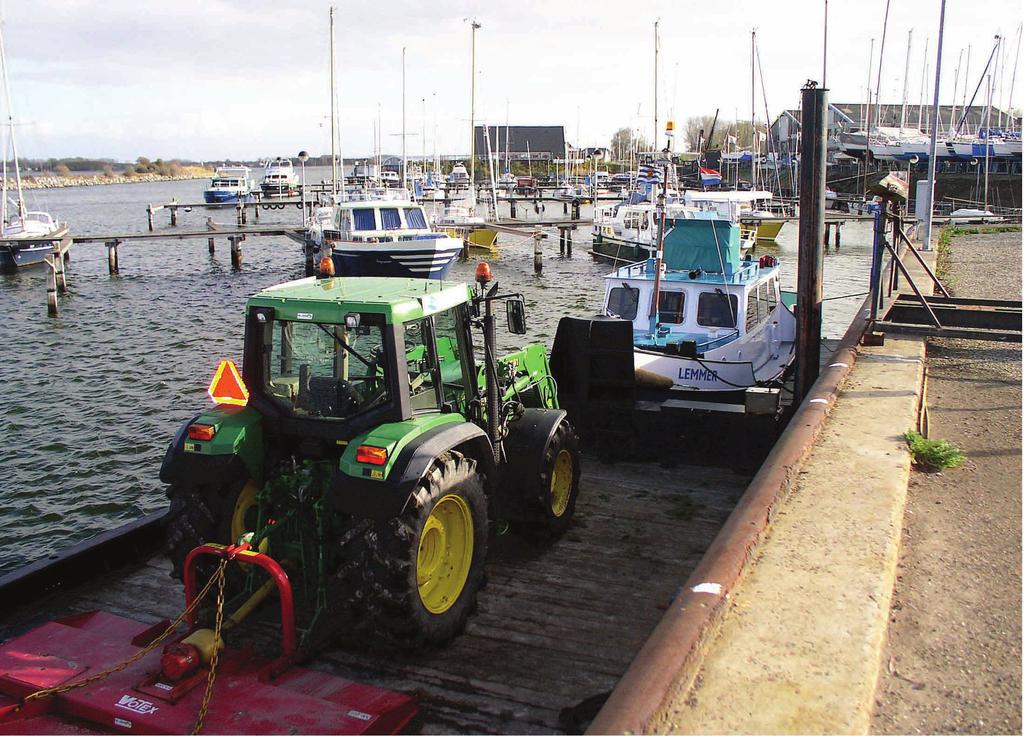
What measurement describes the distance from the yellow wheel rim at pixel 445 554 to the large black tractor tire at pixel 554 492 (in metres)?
1.28

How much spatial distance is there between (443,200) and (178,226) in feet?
70.1

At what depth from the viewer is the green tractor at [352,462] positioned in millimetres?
5137

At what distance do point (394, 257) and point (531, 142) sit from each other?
87.2 metres

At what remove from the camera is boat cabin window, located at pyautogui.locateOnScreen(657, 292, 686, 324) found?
13.5m

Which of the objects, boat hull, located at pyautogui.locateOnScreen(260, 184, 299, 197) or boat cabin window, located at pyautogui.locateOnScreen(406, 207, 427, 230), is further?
boat hull, located at pyautogui.locateOnScreen(260, 184, 299, 197)

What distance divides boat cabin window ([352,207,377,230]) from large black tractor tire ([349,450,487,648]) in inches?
1121

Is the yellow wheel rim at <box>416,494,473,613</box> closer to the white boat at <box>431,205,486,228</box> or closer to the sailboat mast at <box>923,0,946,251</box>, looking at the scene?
the sailboat mast at <box>923,0,946,251</box>

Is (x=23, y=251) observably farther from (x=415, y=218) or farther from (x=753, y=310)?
(x=753, y=310)

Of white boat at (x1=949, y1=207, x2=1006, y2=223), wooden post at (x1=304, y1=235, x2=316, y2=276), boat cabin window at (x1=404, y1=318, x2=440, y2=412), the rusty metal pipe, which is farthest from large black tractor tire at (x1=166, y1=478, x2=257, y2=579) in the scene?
white boat at (x1=949, y1=207, x2=1006, y2=223)

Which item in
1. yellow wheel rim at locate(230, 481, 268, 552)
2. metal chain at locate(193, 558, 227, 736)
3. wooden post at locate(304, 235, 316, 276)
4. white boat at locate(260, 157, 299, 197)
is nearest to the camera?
metal chain at locate(193, 558, 227, 736)

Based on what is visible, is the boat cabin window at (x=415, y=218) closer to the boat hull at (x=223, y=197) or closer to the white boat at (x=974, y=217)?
the white boat at (x=974, y=217)

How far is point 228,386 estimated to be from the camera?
5.84 metres

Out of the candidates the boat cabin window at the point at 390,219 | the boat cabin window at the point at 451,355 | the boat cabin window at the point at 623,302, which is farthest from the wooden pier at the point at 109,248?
the boat cabin window at the point at 451,355

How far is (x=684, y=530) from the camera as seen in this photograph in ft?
26.1
